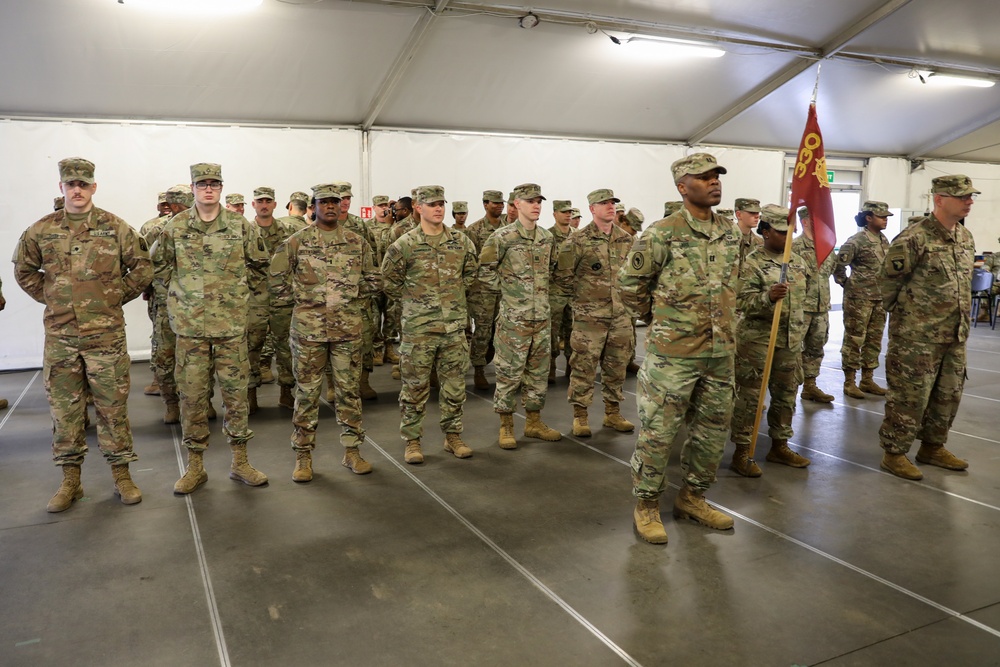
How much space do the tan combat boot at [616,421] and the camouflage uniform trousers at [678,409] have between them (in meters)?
2.04

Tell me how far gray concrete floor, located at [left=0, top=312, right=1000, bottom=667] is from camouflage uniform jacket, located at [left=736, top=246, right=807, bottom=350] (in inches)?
37.5

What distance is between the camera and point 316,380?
476 centimetres

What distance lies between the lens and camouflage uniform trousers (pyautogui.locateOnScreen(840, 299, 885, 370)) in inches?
291

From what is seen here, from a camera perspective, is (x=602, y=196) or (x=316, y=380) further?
(x=602, y=196)

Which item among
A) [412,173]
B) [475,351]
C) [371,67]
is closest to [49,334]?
[475,351]

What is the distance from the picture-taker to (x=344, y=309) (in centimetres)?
474

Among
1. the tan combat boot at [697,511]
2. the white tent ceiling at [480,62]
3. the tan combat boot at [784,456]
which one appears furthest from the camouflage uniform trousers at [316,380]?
the white tent ceiling at [480,62]

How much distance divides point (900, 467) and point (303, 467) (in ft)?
13.3

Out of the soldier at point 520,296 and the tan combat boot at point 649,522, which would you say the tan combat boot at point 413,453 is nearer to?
the soldier at point 520,296

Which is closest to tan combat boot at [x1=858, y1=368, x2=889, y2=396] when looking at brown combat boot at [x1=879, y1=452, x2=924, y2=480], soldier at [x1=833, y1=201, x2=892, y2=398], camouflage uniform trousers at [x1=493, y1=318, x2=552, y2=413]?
soldier at [x1=833, y1=201, x2=892, y2=398]

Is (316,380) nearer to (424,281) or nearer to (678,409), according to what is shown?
(424,281)

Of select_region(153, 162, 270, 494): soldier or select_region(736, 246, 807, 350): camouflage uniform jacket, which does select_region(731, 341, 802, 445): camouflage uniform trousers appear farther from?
select_region(153, 162, 270, 494): soldier

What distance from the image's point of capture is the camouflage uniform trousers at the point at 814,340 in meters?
5.86

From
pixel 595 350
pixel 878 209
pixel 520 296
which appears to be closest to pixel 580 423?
pixel 595 350
